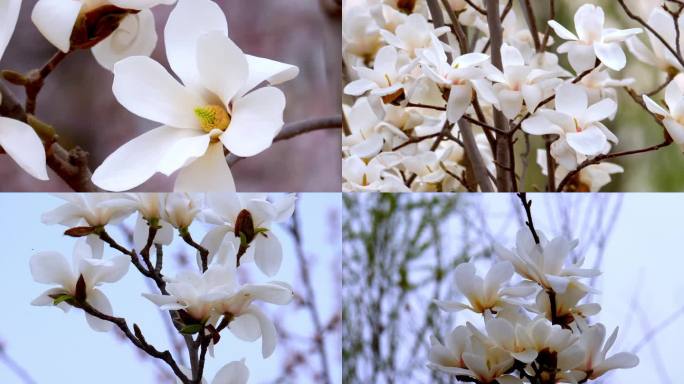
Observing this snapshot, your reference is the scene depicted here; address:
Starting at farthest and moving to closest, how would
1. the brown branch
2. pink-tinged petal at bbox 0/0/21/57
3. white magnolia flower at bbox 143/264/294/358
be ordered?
the brown branch, white magnolia flower at bbox 143/264/294/358, pink-tinged petal at bbox 0/0/21/57

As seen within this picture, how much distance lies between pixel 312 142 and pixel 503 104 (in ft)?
0.71

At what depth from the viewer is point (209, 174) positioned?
63cm

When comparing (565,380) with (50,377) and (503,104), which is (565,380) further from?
(50,377)

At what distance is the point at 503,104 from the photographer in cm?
81

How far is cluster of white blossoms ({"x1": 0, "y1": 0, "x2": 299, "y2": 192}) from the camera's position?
598mm

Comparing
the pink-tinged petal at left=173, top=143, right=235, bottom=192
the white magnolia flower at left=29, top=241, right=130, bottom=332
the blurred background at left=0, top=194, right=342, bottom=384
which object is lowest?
the blurred background at left=0, top=194, right=342, bottom=384

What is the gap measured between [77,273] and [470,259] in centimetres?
41

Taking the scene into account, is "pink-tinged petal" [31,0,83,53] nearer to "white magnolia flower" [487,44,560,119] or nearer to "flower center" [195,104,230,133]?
"flower center" [195,104,230,133]

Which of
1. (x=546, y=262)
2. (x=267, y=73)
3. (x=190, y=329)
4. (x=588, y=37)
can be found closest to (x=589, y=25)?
(x=588, y=37)

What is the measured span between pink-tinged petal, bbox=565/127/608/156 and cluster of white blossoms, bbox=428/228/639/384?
0.08m

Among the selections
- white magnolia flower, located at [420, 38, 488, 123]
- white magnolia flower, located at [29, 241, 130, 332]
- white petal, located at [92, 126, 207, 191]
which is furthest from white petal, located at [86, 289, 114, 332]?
white magnolia flower, located at [420, 38, 488, 123]

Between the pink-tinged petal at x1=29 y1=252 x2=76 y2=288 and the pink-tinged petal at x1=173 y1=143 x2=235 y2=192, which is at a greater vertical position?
the pink-tinged petal at x1=173 y1=143 x2=235 y2=192

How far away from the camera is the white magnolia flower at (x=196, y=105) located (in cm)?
60

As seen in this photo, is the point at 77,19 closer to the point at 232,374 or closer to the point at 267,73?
the point at 267,73
